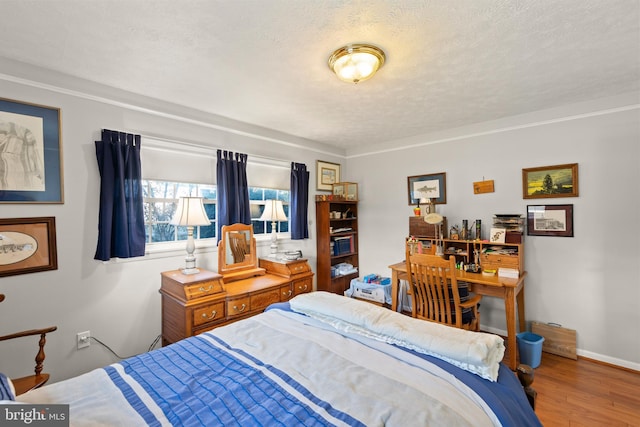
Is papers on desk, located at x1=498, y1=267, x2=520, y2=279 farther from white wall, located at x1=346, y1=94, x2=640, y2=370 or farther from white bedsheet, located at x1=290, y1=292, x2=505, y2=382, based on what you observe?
white bedsheet, located at x1=290, y1=292, x2=505, y2=382

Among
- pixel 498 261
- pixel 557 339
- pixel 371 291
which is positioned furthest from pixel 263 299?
pixel 557 339

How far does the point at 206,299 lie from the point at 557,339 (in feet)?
10.8

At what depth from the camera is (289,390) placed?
3.70ft

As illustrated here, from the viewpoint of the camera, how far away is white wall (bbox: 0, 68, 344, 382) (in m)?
1.94

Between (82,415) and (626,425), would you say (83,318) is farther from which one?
(626,425)

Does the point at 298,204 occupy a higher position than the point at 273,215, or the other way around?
the point at 298,204

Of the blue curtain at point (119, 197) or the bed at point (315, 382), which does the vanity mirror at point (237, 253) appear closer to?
the blue curtain at point (119, 197)

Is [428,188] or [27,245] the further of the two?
[428,188]

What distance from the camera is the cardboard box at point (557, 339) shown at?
8.78ft

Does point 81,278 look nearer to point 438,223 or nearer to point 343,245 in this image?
point 343,245

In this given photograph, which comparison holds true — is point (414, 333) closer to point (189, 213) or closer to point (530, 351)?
point (530, 351)

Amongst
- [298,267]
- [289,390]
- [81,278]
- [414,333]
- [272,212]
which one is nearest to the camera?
[289,390]

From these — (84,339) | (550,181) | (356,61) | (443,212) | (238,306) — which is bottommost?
(84,339)

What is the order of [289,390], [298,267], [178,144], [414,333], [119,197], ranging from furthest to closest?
[298,267] → [178,144] → [119,197] → [414,333] → [289,390]
